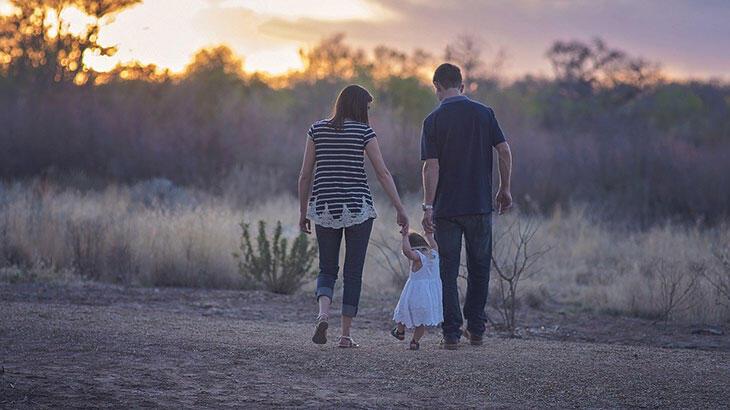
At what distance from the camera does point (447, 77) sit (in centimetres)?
830

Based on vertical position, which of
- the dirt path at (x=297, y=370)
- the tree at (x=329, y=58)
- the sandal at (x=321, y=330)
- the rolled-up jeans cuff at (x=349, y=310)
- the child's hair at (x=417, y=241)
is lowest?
the dirt path at (x=297, y=370)

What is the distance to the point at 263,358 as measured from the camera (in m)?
7.61

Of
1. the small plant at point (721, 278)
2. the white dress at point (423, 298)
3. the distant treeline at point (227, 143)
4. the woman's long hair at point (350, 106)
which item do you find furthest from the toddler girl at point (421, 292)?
the distant treeline at point (227, 143)

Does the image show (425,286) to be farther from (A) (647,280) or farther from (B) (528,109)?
(B) (528,109)

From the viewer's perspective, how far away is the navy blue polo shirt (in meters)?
8.19

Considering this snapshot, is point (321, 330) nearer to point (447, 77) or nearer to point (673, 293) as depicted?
point (447, 77)

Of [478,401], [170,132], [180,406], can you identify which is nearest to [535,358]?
[478,401]

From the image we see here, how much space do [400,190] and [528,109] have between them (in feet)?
70.6

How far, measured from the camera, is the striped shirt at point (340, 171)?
25.8 ft

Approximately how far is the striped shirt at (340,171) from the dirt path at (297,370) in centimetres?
96

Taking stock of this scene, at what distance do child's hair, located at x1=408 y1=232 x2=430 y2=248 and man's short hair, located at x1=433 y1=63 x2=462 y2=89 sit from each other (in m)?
1.12

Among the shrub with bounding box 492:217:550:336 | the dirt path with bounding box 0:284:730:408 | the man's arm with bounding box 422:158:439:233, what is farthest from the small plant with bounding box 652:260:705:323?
the man's arm with bounding box 422:158:439:233

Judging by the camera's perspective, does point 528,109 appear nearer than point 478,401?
No

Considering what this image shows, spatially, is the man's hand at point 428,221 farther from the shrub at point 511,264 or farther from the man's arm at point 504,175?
the shrub at point 511,264
